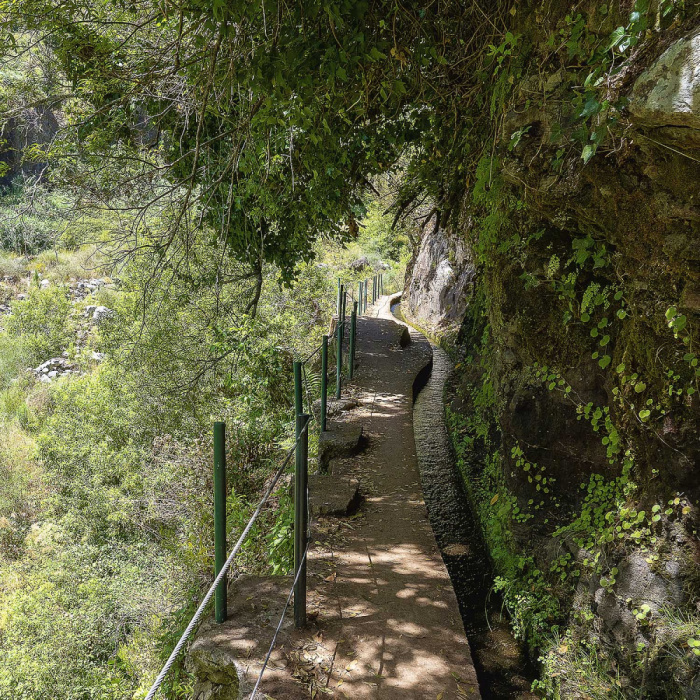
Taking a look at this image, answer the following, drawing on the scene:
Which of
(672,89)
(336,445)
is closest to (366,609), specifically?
(336,445)

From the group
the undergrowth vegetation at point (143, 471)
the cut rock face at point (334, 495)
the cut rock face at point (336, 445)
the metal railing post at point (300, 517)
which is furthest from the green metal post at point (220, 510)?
the cut rock face at point (336, 445)

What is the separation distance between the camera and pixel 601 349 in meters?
4.43

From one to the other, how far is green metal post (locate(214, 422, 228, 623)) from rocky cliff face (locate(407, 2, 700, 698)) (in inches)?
92.2

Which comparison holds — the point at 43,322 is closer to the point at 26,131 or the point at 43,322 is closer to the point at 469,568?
the point at 26,131

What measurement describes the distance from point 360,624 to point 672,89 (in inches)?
141

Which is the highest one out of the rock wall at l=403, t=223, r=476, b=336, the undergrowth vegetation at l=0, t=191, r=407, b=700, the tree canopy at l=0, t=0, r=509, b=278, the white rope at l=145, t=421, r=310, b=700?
the tree canopy at l=0, t=0, r=509, b=278

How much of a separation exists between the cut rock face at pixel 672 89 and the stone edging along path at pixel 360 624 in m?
3.24

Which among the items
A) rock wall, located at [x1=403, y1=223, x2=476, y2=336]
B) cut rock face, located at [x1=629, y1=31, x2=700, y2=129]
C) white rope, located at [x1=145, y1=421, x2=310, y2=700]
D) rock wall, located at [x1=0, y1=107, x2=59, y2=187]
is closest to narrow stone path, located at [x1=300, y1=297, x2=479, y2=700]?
white rope, located at [x1=145, y1=421, x2=310, y2=700]

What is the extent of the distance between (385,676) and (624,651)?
151cm

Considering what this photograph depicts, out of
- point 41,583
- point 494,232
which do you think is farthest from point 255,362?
point 41,583

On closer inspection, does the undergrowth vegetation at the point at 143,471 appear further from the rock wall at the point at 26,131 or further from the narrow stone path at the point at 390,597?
the rock wall at the point at 26,131

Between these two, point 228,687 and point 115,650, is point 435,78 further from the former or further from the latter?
point 115,650

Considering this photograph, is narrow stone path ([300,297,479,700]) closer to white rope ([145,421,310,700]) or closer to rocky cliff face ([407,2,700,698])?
rocky cliff face ([407,2,700,698])

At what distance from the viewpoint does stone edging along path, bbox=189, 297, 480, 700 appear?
3285mm
